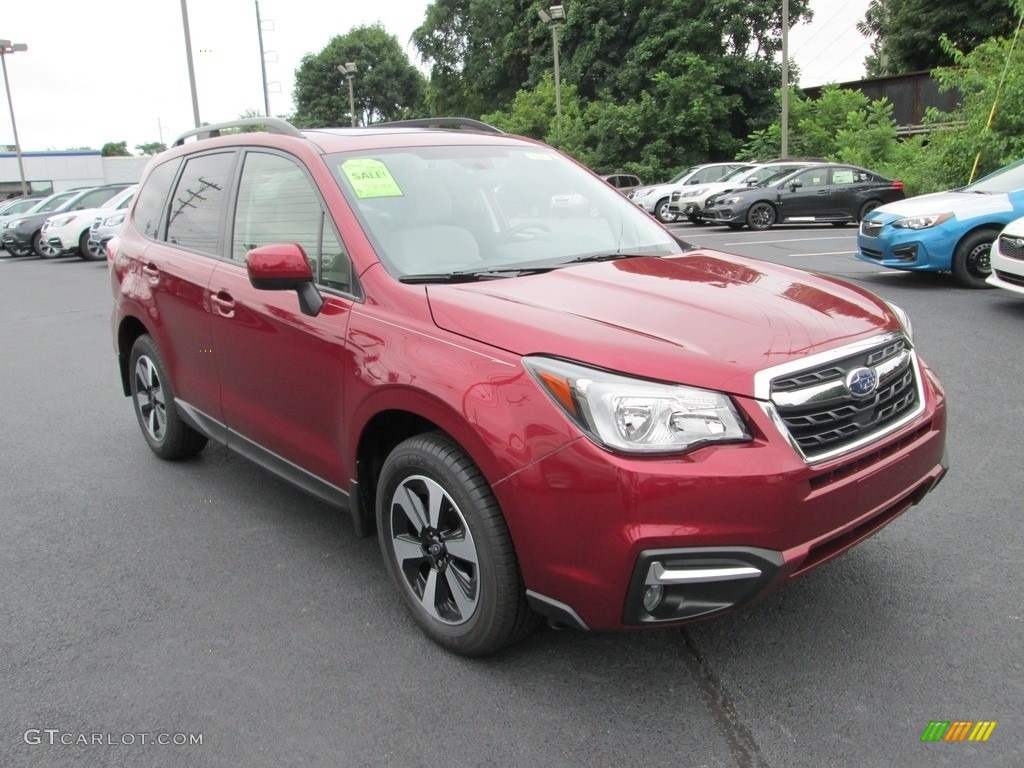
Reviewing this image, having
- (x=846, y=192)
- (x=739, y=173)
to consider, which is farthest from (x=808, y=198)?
(x=739, y=173)

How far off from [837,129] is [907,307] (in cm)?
2227

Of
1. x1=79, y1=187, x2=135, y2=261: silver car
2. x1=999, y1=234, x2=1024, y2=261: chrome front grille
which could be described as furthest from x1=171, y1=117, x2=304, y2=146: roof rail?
x1=79, y1=187, x2=135, y2=261: silver car

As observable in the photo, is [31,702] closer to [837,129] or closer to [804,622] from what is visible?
[804,622]

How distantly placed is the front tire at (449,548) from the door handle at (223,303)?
127cm

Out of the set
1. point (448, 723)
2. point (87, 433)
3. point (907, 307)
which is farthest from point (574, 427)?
point (907, 307)

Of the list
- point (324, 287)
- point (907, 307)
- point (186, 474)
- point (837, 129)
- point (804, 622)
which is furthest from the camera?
point (837, 129)

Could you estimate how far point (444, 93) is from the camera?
4722cm

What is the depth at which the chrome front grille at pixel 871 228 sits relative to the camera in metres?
9.84

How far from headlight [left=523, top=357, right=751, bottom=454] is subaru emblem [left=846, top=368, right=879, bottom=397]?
436mm

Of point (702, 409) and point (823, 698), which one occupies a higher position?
point (702, 409)

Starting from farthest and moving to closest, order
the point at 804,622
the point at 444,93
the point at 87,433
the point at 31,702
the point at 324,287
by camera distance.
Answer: the point at 444,93 → the point at 87,433 → the point at 324,287 → the point at 804,622 → the point at 31,702

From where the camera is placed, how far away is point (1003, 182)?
9570mm

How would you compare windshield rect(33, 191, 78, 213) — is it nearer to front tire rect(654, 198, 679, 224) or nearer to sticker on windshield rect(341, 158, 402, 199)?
front tire rect(654, 198, 679, 224)

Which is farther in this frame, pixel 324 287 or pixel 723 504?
pixel 324 287
